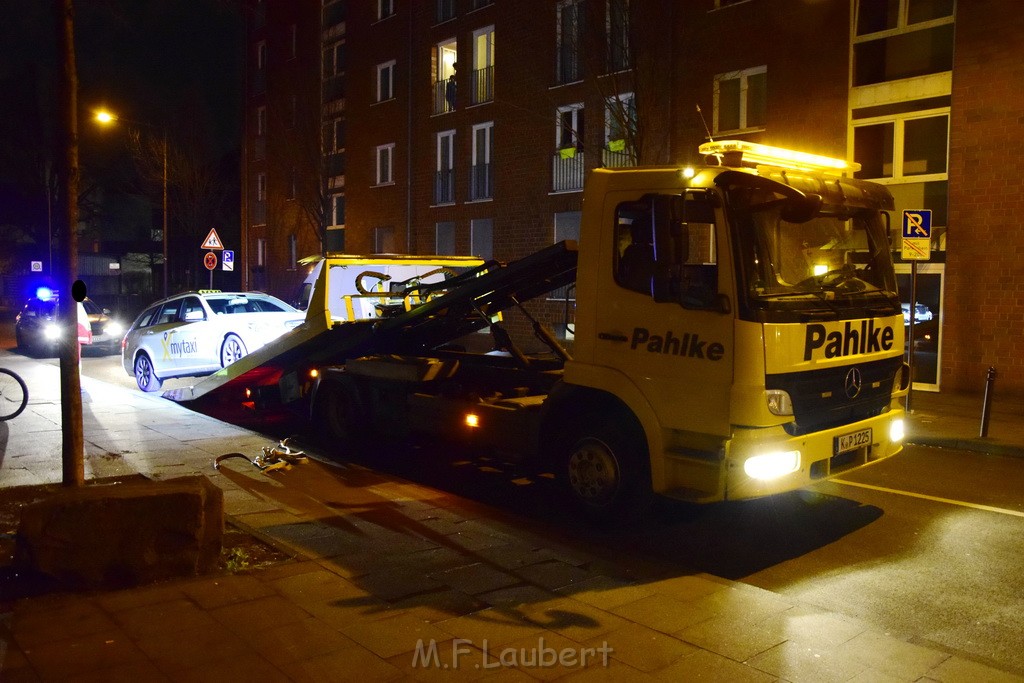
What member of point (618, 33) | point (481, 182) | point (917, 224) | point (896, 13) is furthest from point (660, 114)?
point (917, 224)

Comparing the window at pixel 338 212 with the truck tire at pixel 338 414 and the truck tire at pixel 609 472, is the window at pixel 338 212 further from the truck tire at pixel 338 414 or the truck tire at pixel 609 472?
the truck tire at pixel 609 472

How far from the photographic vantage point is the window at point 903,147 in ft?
51.7

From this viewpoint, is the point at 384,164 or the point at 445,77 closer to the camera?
the point at 445,77

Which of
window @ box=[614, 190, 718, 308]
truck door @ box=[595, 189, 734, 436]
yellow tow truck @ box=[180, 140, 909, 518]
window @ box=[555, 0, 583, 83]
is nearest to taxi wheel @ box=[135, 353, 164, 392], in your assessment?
yellow tow truck @ box=[180, 140, 909, 518]

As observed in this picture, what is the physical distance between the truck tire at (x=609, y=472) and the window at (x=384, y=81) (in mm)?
26266

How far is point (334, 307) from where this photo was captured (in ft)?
34.1

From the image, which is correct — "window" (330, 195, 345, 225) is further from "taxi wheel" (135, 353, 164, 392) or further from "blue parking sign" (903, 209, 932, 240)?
"blue parking sign" (903, 209, 932, 240)

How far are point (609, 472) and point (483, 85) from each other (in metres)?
22.5

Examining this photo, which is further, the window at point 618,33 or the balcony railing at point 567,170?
the balcony railing at point 567,170

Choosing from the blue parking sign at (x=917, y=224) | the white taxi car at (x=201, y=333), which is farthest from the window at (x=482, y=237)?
the blue parking sign at (x=917, y=224)

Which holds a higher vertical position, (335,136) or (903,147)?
(335,136)

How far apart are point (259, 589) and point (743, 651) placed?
2646mm

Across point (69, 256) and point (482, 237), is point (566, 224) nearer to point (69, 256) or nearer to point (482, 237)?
point (482, 237)

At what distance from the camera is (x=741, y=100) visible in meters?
19.1
